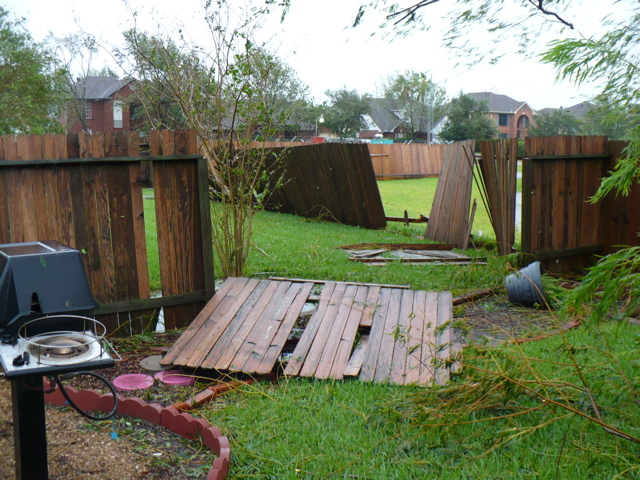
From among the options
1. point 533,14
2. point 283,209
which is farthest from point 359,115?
point 533,14

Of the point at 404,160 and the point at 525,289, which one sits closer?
the point at 525,289

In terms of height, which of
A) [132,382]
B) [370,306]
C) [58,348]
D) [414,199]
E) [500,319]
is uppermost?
[58,348]

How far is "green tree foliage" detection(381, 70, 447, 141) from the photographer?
48562mm

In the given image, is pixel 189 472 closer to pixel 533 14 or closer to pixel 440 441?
pixel 440 441

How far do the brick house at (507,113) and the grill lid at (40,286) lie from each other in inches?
1243

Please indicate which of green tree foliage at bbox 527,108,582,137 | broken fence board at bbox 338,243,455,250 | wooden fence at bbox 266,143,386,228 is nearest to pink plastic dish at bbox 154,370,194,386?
broken fence board at bbox 338,243,455,250

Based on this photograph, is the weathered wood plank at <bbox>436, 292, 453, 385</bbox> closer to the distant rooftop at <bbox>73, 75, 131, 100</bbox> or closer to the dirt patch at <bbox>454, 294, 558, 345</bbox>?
the dirt patch at <bbox>454, 294, 558, 345</bbox>

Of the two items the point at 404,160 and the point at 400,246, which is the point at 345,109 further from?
the point at 400,246

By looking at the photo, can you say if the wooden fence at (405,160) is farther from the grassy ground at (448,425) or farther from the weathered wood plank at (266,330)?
the grassy ground at (448,425)

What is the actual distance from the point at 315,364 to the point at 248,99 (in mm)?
3392

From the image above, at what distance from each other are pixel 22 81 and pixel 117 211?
28.1 metres

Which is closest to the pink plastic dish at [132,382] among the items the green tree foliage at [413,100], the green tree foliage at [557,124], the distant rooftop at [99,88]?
the green tree foliage at [557,124]

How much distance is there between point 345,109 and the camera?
5156 centimetres

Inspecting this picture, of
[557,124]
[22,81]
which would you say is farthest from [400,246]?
[22,81]
